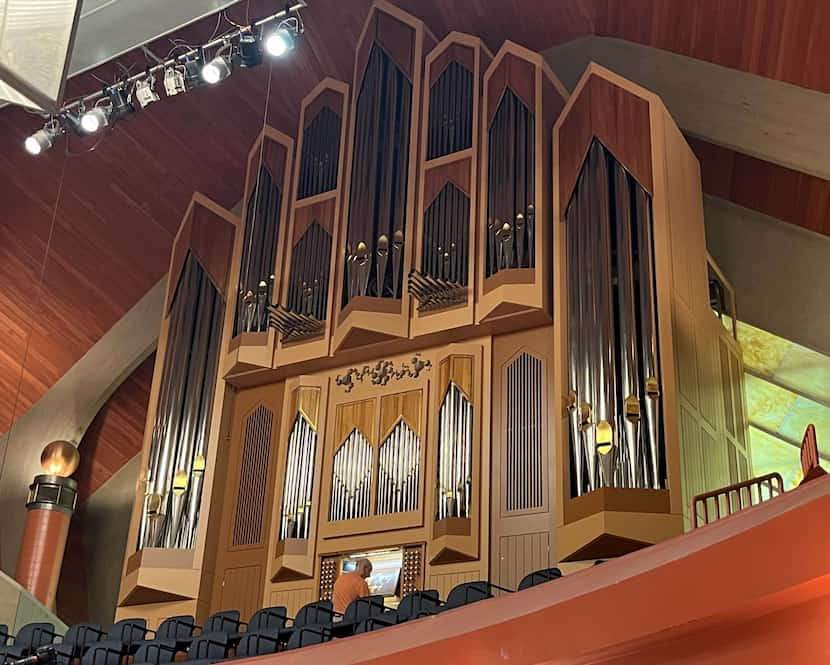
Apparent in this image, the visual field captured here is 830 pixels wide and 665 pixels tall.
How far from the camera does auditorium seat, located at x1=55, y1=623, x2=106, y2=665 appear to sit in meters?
6.96

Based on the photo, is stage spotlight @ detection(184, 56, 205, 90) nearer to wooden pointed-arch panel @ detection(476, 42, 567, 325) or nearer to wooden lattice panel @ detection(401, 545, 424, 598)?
wooden pointed-arch panel @ detection(476, 42, 567, 325)

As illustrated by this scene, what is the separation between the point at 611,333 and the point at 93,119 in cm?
414

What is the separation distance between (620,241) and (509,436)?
160cm

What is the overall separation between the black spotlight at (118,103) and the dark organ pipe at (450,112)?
2476 mm

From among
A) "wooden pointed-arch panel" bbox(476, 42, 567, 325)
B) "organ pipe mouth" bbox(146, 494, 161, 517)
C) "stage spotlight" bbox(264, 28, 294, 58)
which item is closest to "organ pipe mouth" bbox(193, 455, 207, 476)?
"organ pipe mouth" bbox(146, 494, 161, 517)

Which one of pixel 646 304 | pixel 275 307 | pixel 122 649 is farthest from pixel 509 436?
pixel 122 649

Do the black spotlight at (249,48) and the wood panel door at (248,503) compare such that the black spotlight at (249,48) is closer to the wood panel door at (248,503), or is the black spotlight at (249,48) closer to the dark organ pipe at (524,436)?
the wood panel door at (248,503)

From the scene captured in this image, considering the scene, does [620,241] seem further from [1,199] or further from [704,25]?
[1,199]

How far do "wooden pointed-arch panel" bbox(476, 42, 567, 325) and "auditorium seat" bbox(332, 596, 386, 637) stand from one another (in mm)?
2596

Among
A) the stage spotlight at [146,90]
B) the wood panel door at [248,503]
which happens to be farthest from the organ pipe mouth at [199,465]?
the stage spotlight at [146,90]

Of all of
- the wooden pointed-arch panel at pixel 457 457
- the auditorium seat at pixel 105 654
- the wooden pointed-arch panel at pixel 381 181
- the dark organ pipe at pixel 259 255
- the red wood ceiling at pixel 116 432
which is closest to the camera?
the auditorium seat at pixel 105 654

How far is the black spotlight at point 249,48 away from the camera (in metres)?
7.67

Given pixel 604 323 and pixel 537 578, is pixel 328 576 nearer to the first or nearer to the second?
pixel 537 578

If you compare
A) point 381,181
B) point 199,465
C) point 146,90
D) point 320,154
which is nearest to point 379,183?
point 381,181
